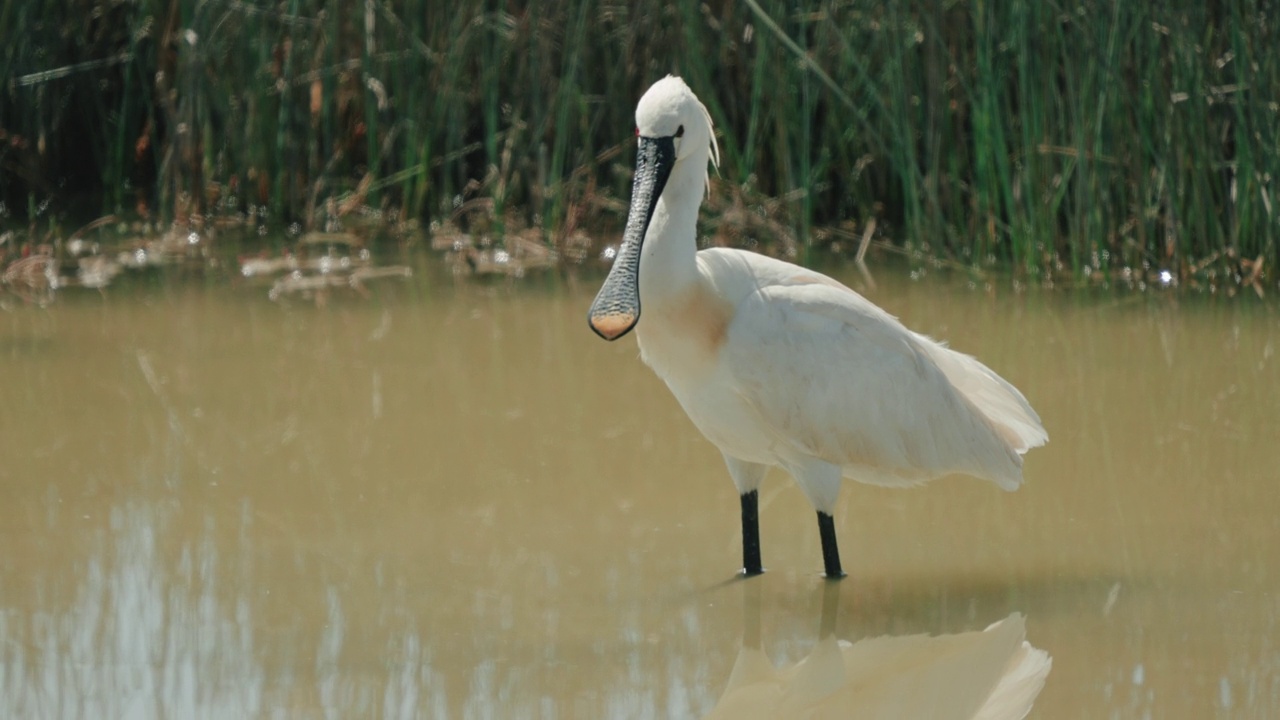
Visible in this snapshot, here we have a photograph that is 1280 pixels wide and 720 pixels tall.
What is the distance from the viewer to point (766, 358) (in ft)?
16.4

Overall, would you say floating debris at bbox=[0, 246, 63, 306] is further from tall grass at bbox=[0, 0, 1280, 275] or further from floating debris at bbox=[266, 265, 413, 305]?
tall grass at bbox=[0, 0, 1280, 275]

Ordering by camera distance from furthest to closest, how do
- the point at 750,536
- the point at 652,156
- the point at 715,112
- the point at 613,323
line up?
the point at 715,112 → the point at 750,536 → the point at 652,156 → the point at 613,323

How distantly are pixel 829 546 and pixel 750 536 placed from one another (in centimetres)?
24

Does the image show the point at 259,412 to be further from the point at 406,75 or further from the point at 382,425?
the point at 406,75

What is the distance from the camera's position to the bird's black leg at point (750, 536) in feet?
17.1

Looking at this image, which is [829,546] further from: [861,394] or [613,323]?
[613,323]

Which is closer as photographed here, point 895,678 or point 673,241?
point 895,678

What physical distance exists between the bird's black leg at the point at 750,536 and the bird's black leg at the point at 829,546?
20 centimetres

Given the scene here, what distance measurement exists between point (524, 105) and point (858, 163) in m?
1.97

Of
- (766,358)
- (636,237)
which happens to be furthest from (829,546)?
(636,237)

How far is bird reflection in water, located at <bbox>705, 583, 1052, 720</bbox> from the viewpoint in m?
4.34

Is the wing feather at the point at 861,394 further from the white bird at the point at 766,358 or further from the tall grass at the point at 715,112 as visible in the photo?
the tall grass at the point at 715,112

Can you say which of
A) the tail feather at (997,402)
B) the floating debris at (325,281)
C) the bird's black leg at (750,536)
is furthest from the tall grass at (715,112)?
the bird's black leg at (750,536)

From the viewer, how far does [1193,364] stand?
24.6 feet
